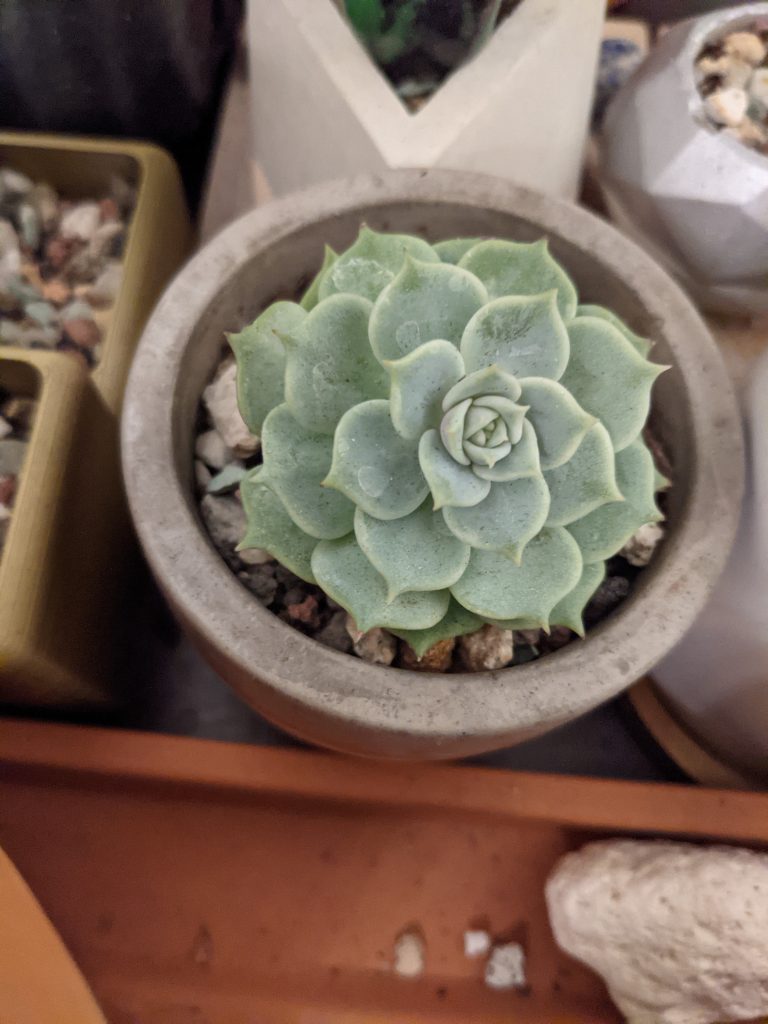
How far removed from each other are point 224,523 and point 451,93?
0.38m

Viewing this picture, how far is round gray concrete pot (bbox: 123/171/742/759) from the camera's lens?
468 mm

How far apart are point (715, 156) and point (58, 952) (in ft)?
2.59

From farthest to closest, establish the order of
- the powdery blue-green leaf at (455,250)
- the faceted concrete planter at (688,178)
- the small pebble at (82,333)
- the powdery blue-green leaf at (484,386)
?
the small pebble at (82,333), the faceted concrete planter at (688,178), the powdery blue-green leaf at (455,250), the powdery blue-green leaf at (484,386)

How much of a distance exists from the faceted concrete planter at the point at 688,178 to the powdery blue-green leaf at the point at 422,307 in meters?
0.32

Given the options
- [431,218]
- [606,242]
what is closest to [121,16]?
[431,218]

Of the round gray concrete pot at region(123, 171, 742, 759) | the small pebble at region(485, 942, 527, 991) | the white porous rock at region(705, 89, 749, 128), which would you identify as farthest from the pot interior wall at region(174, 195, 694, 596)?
the small pebble at region(485, 942, 527, 991)

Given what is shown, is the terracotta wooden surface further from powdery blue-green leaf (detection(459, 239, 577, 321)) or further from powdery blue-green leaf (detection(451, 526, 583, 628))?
powdery blue-green leaf (detection(459, 239, 577, 321))

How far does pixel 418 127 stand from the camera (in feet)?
2.01

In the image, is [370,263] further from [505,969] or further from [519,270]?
[505,969]

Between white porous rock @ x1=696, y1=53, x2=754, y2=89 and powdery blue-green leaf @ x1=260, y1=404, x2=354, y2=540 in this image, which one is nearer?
powdery blue-green leaf @ x1=260, y1=404, x2=354, y2=540

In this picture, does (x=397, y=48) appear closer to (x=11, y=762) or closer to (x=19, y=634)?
(x=19, y=634)

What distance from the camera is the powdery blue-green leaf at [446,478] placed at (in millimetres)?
415

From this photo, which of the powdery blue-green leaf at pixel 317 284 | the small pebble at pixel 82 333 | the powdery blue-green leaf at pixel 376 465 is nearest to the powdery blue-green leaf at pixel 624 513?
the powdery blue-green leaf at pixel 376 465

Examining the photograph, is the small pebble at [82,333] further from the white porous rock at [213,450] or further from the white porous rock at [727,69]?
the white porous rock at [727,69]
